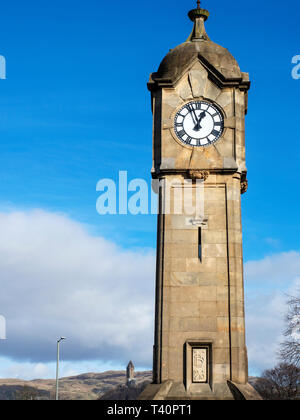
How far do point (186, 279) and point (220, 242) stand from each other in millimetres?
2207

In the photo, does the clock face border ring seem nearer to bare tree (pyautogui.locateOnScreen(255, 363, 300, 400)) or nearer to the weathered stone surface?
the weathered stone surface

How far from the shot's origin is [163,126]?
101 feet

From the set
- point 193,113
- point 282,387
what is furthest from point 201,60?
point 282,387

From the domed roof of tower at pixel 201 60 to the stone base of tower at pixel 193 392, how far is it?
13.7 meters

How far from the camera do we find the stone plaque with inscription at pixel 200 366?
2711 cm

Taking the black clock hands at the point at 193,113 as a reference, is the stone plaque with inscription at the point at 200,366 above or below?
below

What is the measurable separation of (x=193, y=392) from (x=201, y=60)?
15.0m

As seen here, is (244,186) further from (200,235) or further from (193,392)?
(193,392)

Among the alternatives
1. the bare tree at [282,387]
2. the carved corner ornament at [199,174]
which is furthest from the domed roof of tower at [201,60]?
the bare tree at [282,387]

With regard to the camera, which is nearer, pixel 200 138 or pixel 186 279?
pixel 186 279

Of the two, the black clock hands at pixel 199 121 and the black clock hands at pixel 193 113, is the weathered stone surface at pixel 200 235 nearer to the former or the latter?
the black clock hands at pixel 193 113
